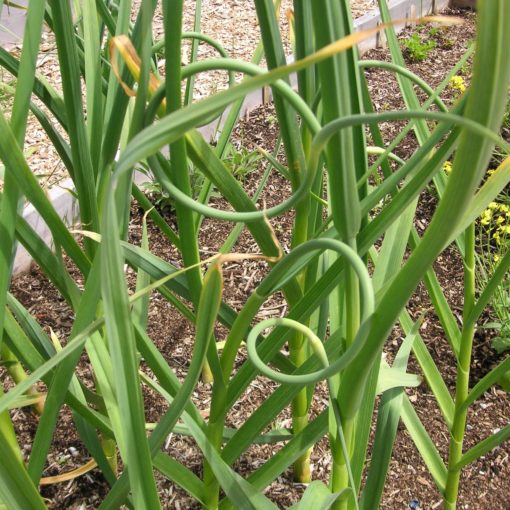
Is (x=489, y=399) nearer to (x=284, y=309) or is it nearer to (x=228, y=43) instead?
(x=284, y=309)

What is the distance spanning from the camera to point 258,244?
2.29 ft

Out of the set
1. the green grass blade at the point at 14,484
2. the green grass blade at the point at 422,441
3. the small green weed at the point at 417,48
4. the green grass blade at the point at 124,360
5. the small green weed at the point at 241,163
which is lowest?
the green grass blade at the point at 422,441

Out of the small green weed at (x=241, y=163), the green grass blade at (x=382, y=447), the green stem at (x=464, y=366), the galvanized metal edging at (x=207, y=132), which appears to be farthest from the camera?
the small green weed at (x=241, y=163)

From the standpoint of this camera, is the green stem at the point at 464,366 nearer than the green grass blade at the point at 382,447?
No

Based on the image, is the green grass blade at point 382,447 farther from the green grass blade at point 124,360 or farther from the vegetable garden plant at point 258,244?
the green grass blade at point 124,360

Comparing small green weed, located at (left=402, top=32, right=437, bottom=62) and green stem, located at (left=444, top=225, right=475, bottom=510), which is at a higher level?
small green weed, located at (left=402, top=32, right=437, bottom=62)

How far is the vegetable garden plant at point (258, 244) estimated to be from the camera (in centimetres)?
40

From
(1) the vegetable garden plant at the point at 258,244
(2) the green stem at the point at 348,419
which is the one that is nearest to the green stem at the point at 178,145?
(1) the vegetable garden plant at the point at 258,244

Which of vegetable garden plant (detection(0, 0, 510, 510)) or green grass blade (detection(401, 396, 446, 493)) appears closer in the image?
vegetable garden plant (detection(0, 0, 510, 510))

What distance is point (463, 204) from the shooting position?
402mm

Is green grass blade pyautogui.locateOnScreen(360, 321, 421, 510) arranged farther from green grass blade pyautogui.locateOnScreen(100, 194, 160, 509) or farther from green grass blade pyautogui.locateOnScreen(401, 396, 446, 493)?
green grass blade pyautogui.locateOnScreen(100, 194, 160, 509)

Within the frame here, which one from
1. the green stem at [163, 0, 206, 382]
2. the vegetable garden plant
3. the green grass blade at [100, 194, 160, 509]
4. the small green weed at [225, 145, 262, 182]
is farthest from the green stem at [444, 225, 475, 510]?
the small green weed at [225, 145, 262, 182]

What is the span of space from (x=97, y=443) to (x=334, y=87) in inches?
22.7

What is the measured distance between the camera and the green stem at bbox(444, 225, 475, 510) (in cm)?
87
